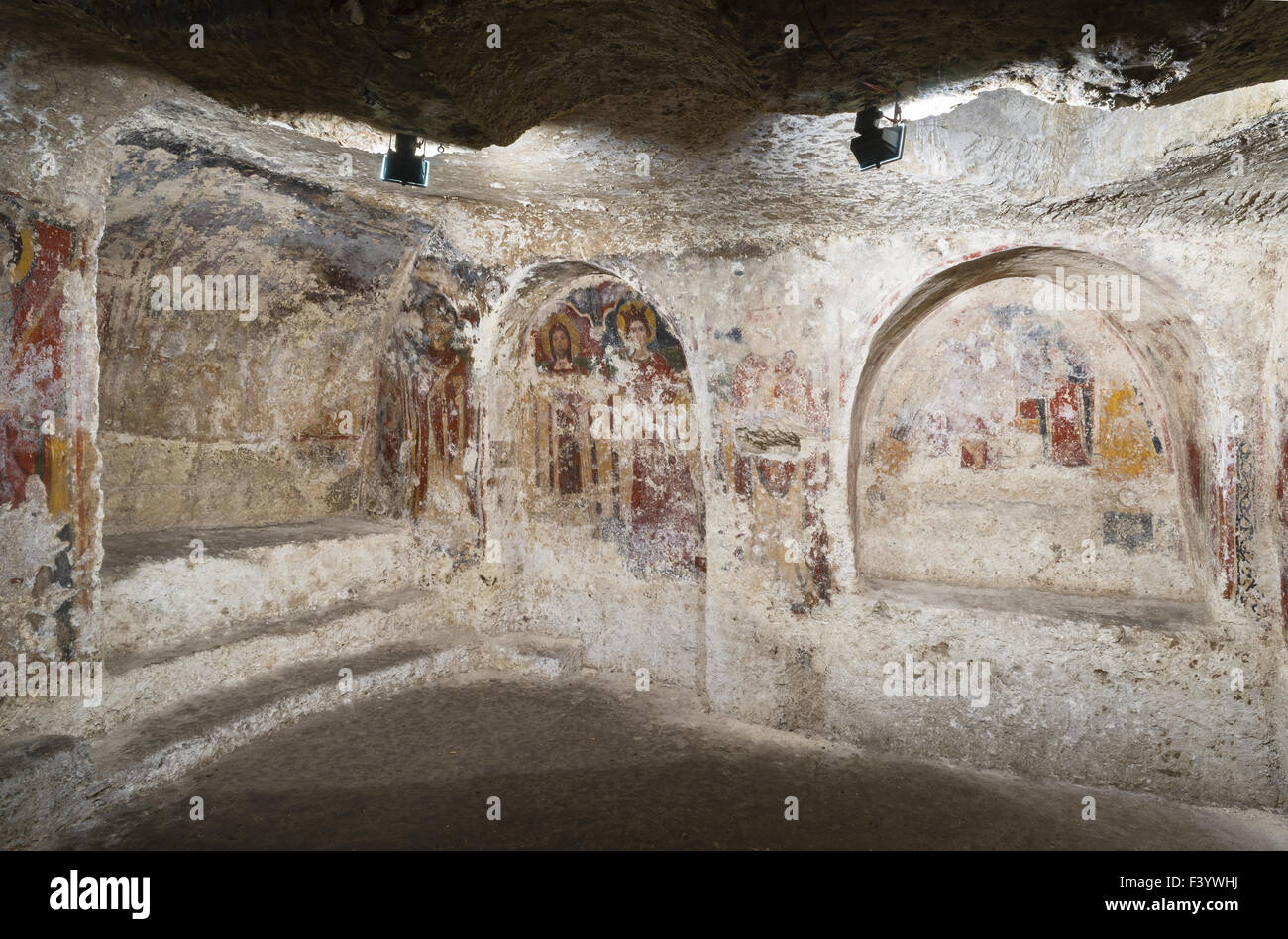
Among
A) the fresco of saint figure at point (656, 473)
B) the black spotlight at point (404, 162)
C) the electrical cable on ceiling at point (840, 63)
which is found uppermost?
the black spotlight at point (404, 162)

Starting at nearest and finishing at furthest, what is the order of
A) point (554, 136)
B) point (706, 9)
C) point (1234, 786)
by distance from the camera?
point (706, 9)
point (554, 136)
point (1234, 786)

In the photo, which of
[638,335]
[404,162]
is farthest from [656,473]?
[404,162]

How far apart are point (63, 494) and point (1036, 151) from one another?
4.55 meters

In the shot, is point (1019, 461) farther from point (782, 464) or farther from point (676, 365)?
point (676, 365)

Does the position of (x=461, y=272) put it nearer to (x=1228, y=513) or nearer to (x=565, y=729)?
(x=565, y=729)

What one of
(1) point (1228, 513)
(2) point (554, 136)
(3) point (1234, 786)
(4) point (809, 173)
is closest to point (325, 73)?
(2) point (554, 136)

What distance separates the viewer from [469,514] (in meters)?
6.10

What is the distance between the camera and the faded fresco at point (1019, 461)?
4910mm

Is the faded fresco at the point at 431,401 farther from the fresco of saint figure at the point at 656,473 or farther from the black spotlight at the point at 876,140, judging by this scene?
the black spotlight at the point at 876,140

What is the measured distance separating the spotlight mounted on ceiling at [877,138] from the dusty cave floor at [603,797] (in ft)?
9.26

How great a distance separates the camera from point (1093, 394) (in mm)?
5000

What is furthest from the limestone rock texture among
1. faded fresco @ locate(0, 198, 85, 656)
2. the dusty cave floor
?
the dusty cave floor

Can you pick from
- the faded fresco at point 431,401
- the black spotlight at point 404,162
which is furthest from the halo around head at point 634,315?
the black spotlight at point 404,162

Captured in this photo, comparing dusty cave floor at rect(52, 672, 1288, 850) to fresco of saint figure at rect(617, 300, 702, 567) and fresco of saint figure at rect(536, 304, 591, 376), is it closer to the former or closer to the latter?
fresco of saint figure at rect(617, 300, 702, 567)
